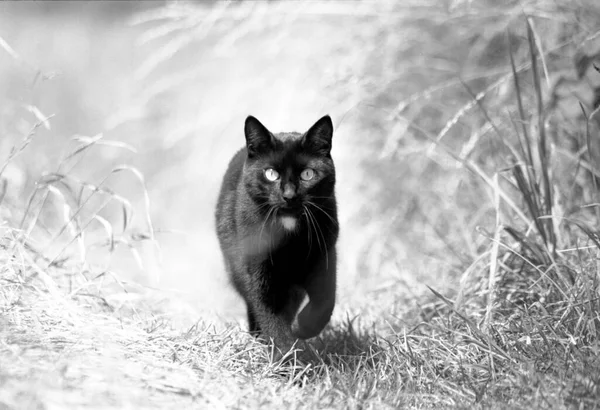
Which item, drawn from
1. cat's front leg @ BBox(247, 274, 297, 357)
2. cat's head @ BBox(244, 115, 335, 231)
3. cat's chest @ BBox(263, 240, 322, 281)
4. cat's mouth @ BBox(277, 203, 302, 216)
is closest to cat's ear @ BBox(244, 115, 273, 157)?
cat's head @ BBox(244, 115, 335, 231)

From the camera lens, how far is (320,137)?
98.1 inches

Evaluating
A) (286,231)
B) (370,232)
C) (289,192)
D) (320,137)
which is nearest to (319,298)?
(286,231)

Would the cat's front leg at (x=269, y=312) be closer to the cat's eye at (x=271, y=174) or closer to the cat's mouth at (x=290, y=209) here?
the cat's mouth at (x=290, y=209)

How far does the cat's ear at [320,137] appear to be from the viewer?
8.05 ft

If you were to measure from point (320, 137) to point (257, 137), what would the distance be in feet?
0.76

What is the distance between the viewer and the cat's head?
2414 mm

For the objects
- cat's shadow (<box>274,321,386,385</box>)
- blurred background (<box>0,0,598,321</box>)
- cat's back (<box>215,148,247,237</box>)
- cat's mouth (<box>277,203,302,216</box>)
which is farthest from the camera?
blurred background (<box>0,0,598,321</box>)

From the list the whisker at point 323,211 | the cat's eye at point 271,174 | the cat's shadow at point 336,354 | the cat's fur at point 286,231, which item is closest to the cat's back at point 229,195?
the cat's fur at point 286,231

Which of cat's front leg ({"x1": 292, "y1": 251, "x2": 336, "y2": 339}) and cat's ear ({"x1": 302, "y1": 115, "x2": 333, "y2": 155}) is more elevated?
cat's ear ({"x1": 302, "y1": 115, "x2": 333, "y2": 155})

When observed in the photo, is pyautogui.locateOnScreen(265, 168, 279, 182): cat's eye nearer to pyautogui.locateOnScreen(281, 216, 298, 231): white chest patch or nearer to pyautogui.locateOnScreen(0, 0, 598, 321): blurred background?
pyautogui.locateOnScreen(281, 216, 298, 231): white chest patch

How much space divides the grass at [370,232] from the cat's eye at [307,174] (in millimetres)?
627

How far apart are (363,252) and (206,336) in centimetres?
178

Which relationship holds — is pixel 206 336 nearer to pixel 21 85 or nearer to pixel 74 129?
pixel 21 85

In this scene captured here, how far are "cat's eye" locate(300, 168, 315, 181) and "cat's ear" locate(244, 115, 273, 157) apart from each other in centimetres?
16
